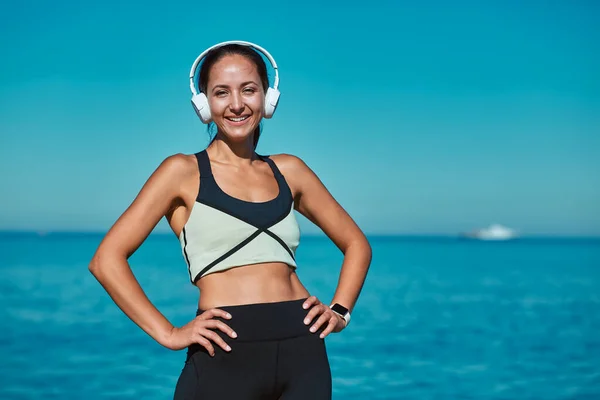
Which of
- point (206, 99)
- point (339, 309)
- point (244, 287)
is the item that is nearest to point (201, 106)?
point (206, 99)

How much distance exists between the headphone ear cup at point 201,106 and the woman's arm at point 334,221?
35 centimetres

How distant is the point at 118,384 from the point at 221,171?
8.12 m

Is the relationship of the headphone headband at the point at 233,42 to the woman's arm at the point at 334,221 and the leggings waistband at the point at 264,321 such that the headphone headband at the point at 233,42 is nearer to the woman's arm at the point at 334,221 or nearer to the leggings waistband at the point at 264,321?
the woman's arm at the point at 334,221

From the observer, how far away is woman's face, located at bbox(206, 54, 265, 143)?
117 inches

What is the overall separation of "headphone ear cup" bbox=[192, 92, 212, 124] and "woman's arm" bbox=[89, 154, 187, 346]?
27 centimetres

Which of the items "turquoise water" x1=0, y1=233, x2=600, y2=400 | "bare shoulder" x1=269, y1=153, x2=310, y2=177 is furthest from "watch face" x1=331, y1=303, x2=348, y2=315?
"turquoise water" x1=0, y1=233, x2=600, y2=400

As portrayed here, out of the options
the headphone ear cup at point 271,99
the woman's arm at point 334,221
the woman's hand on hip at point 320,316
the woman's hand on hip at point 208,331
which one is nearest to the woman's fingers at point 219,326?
the woman's hand on hip at point 208,331

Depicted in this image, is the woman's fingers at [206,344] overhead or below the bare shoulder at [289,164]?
below

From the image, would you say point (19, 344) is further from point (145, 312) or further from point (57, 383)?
point (145, 312)

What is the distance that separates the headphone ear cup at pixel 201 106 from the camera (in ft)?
9.87

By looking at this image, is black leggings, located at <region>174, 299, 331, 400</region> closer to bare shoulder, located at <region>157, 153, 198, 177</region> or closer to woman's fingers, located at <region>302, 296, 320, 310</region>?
woman's fingers, located at <region>302, 296, 320, 310</region>

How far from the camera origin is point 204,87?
308 centimetres

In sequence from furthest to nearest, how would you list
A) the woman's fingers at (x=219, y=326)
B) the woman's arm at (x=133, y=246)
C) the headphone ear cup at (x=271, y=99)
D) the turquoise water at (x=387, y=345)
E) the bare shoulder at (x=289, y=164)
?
the turquoise water at (x=387, y=345) < the bare shoulder at (x=289, y=164) < the headphone ear cup at (x=271, y=99) < the woman's arm at (x=133, y=246) < the woman's fingers at (x=219, y=326)

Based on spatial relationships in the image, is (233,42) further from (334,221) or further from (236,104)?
(334,221)
